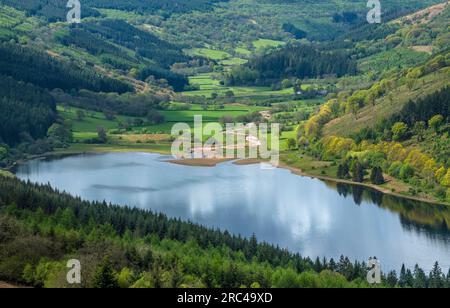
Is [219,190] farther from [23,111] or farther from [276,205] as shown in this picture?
[23,111]

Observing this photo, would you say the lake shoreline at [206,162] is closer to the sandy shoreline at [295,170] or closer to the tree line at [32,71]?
the sandy shoreline at [295,170]

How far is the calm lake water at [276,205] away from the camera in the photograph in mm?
87512

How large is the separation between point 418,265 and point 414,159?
41.9 m

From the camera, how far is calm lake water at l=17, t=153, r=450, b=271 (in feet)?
287

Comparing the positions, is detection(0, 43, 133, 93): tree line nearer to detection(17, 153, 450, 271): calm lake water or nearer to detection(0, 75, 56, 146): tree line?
detection(0, 75, 56, 146): tree line

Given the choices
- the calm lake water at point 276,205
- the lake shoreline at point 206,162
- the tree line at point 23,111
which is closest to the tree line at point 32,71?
the tree line at point 23,111

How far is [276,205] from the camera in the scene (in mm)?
105875

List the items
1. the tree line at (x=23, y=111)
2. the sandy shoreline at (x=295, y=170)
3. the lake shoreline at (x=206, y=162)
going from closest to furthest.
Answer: the sandy shoreline at (x=295, y=170), the lake shoreline at (x=206, y=162), the tree line at (x=23, y=111)

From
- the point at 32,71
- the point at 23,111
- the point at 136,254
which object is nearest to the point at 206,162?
the point at 23,111

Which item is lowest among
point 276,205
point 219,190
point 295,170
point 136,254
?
point 276,205

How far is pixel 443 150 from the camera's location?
389 feet
